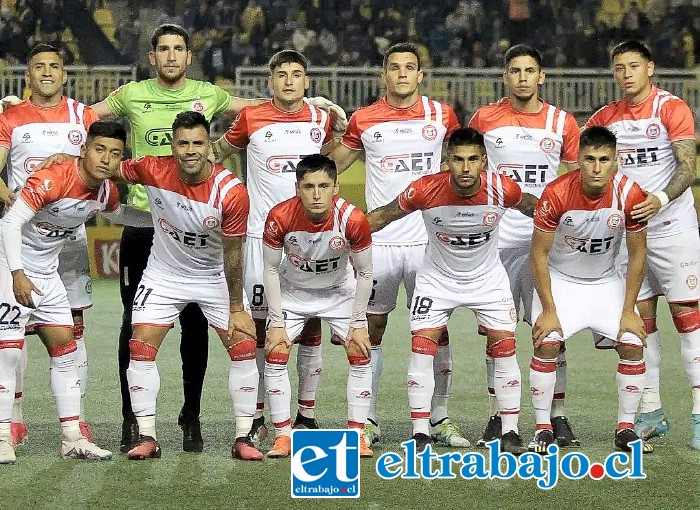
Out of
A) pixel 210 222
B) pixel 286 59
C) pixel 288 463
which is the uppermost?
pixel 286 59

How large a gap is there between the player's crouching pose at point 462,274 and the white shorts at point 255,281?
0.73 metres

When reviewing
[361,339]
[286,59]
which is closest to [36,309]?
[361,339]

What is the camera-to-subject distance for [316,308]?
21.4 ft

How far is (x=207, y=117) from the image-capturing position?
6969 mm

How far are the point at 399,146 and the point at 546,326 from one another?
1259mm

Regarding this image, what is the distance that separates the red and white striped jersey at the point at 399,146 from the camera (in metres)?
6.89

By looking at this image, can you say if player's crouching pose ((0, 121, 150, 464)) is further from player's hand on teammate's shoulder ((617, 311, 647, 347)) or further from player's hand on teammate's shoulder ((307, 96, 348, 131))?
player's hand on teammate's shoulder ((617, 311, 647, 347))

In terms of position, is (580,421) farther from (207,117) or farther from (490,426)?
(207,117)

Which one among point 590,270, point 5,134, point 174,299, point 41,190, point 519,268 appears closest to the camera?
point 41,190

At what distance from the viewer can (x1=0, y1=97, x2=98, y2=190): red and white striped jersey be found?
6.72 meters

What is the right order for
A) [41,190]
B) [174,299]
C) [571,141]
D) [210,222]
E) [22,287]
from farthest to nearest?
[571,141], [174,299], [210,222], [41,190], [22,287]

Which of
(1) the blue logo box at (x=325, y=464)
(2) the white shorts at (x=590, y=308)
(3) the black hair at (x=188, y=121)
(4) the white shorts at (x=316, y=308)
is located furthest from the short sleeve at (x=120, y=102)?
(2) the white shorts at (x=590, y=308)

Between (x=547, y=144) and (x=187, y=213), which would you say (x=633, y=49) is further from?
(x=187, y=213)

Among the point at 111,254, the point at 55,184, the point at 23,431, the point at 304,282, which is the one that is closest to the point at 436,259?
the point at 304,282
